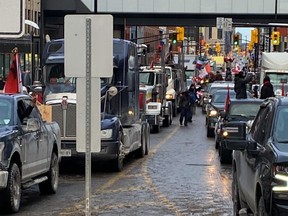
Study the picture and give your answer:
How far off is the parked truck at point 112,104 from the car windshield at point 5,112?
4.40 m

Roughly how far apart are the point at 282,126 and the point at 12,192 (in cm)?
441

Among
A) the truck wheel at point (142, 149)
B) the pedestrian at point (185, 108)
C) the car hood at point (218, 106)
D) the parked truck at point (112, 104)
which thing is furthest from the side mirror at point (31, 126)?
the pedestrian at point (185, 108)

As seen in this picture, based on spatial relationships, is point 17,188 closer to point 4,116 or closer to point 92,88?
point 4,116

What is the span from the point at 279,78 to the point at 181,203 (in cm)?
2772

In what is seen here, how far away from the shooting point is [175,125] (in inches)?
1492

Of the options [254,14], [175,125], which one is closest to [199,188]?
[175,125]

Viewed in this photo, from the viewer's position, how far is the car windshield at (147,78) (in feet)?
116

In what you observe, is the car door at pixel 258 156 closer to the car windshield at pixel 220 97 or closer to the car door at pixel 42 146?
the car door at pixel 42 146

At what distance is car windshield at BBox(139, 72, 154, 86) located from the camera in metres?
35.3

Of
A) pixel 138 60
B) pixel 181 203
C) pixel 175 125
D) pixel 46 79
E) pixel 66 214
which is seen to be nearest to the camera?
pixel 66 214

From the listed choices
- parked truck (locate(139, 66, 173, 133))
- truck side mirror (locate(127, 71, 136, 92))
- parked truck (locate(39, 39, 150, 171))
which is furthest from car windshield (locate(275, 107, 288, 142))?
parked truck (locate(139, 66, 173, 133))

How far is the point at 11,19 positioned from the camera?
252 inches

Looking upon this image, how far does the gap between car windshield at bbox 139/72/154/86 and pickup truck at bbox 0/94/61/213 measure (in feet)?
67.5

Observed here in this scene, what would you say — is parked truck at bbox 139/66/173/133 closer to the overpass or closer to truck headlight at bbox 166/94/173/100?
truck headlight at bbox 166/94/173/100
